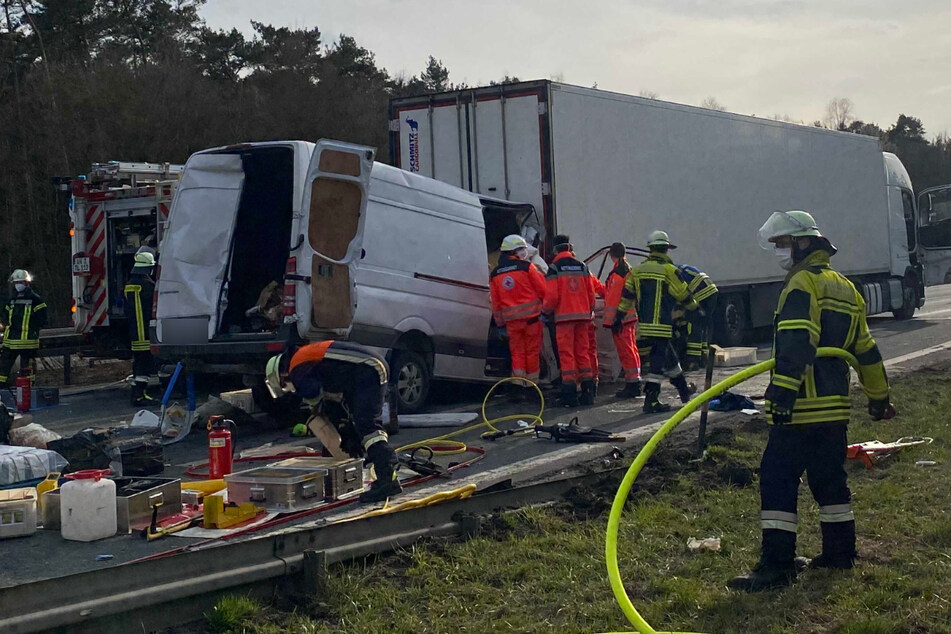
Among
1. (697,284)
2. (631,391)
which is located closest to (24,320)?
(631,391)

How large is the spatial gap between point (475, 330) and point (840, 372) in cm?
637

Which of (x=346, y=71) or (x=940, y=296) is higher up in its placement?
(x=346, y=71)

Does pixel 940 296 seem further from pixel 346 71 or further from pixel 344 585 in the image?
pixel 344 585

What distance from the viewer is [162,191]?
12438mm

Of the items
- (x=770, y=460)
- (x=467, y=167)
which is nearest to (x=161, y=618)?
(x=770, y=460)

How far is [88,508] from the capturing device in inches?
227

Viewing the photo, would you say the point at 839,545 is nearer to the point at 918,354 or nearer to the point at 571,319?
the point at 571,319

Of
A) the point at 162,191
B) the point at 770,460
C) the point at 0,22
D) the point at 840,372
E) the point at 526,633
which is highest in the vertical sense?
Result: the point at 0,22

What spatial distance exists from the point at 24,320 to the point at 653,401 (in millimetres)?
7867

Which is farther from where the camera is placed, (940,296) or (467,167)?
(940,296)

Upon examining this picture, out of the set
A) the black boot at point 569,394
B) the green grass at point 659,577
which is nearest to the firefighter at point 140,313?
the black boot at point 569,394

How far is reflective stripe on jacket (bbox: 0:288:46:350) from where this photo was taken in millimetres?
12586

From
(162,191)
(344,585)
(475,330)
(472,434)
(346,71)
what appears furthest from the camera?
(346,71)

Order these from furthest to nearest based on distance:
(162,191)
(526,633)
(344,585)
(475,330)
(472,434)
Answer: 1. (162,191)
2. (475,330)
3. (472,434)
4. (344,585)
5. (526,633)
